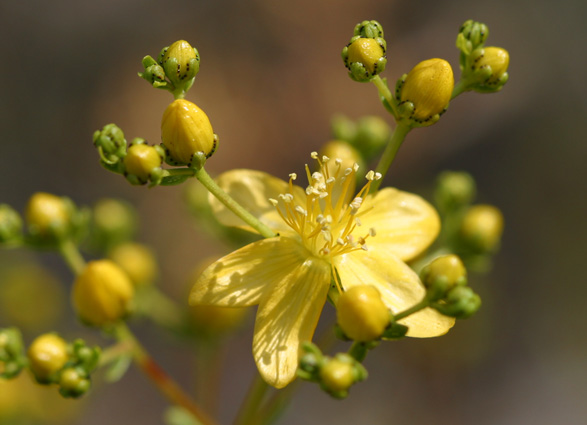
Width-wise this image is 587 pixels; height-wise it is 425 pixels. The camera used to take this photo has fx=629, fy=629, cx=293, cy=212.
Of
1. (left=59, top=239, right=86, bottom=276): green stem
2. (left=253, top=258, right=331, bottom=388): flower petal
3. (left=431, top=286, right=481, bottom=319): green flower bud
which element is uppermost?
(left=431, top=286, right=481, bottom=319): green flower bud

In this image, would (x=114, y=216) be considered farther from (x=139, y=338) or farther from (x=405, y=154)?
(x=405, y=154)

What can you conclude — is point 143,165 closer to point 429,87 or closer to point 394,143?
point 394,143

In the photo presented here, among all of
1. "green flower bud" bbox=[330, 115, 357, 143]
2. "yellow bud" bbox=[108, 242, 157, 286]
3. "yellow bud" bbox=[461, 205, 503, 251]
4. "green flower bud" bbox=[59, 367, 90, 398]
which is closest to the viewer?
"green flower bud" bbox=[59, 367, 90, 398]

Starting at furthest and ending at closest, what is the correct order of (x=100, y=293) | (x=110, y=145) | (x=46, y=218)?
(x=46, y=218) → (x=100, y=293) → (x=110, y=145)

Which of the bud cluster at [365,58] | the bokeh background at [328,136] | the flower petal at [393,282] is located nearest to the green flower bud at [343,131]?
the flower petal at [393,282]

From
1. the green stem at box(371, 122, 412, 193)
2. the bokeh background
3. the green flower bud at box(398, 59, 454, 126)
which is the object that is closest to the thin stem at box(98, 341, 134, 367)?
the green stem at box(371, 122, 412, 193)

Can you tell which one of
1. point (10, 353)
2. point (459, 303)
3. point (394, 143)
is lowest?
point (10, 353)

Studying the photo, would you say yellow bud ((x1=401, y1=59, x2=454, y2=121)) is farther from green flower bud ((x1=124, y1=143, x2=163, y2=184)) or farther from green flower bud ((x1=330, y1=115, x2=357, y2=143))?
green flower bud ((x1=330, y1=115, x2=357, y2=143))

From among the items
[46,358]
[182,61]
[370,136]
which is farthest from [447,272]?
[46,358]
